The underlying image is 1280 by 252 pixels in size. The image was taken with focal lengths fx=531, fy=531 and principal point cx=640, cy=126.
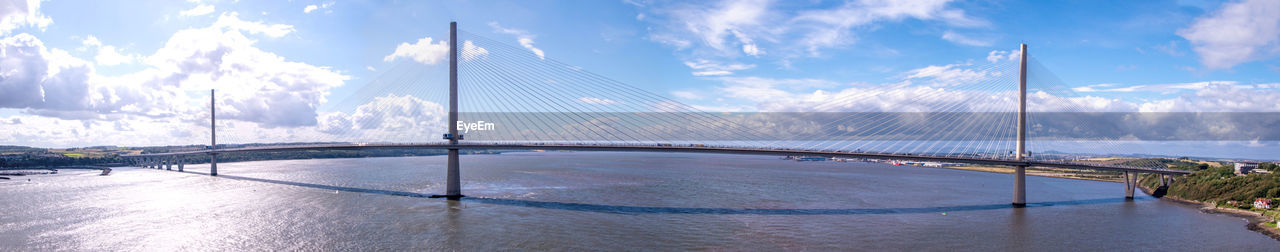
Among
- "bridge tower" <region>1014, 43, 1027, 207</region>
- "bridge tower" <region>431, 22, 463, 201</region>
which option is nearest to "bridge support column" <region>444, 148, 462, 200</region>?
"bridge tower" <region>431, 22, 463, 201</region>

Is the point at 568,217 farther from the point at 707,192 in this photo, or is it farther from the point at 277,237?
the point at 707,192

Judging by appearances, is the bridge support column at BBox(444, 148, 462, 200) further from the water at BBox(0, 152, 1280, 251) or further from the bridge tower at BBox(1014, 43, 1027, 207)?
the bridge tower at BBox(1014, 43, 1027, 207)

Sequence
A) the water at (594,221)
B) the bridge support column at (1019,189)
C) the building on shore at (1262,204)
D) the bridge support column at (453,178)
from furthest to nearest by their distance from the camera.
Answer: the bridge support column at (453,178) → the bridge support column at (1019,189) → the building on shore at (1262,204) → the water at (594,221)

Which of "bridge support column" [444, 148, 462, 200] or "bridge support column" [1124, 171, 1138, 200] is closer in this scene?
"bridge support column" [444, 148, 462, 200]

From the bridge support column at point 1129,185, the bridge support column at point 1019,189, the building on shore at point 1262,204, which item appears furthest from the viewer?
the bridge support column at point 1129,185

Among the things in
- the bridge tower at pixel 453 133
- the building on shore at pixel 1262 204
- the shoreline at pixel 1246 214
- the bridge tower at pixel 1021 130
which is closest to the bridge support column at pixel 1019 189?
the bridge tower at pixel 1021 130

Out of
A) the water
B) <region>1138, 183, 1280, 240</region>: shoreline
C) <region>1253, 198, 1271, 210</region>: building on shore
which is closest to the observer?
the water

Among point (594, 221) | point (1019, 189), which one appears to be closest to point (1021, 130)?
point (1019, 189)

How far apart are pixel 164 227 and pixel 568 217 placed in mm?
18728

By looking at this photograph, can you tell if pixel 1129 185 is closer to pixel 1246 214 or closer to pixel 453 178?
pixel 1246 214

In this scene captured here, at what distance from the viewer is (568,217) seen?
27.3 m

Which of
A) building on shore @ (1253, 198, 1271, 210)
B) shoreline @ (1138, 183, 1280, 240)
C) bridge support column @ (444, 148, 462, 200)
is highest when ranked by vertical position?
bridge support column @ (444, 148, 462, 200)

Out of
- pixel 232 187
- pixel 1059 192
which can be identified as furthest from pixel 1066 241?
pixel 232 187

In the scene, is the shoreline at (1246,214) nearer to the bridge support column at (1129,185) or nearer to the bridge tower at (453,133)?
the bridge support column at (1129,185)
